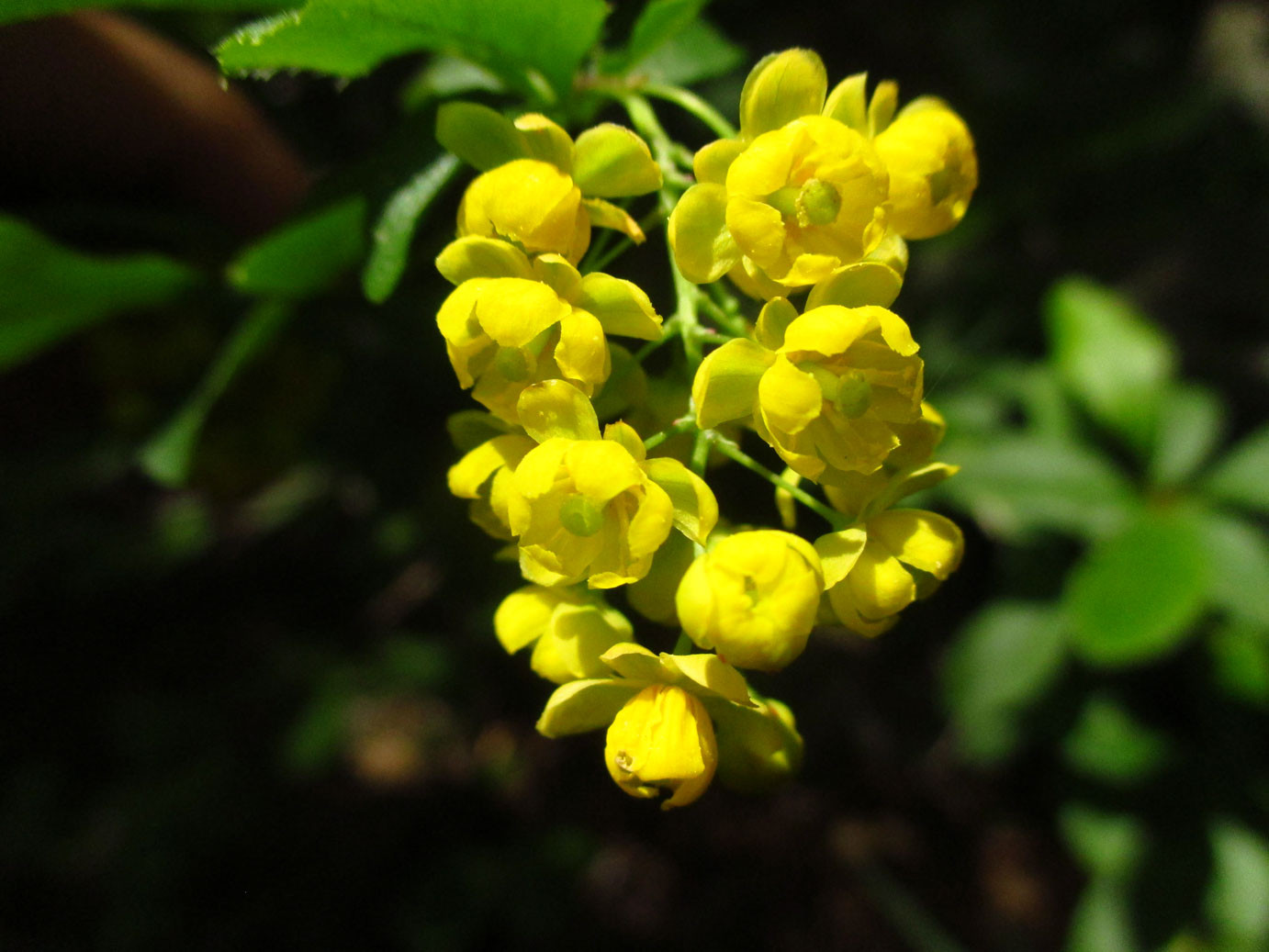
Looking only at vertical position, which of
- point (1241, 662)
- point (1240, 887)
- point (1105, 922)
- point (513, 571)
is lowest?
point (1105, 922)

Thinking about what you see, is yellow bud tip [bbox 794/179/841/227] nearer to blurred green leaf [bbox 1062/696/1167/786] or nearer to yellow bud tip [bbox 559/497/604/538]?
yellow bud tip [bbox 559/497/604/538]

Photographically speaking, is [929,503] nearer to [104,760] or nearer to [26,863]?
[104,760]

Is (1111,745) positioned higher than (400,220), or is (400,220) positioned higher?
(400,220)

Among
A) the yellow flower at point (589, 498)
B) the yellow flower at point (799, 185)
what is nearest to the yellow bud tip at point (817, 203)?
the yellow flower at point (799, 185)

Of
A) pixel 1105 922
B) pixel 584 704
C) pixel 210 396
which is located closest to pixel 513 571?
pixel 210 396

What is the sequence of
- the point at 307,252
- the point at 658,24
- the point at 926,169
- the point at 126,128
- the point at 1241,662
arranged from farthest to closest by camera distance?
the point at 1241,662 → the point at 126,128 → the point at 307,252 → the point at 658,24 → the point at 926,169

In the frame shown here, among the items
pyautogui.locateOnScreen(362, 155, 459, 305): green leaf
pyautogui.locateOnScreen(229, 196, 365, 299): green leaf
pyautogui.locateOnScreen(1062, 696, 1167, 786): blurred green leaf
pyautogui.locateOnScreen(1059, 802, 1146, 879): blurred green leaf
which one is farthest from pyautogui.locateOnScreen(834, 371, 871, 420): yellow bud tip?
pyautogui.locateOnScreen(1059, 802, 1146, 879): blurred green leaf

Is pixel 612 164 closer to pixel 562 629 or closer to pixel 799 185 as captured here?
pixel 799 185
